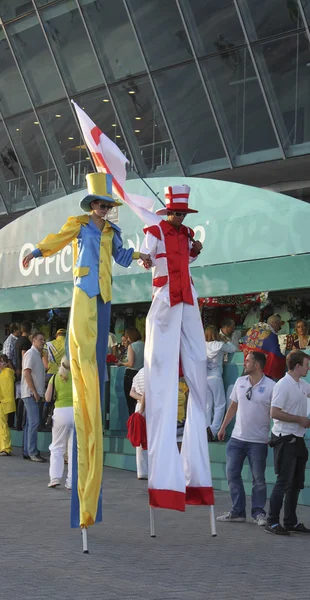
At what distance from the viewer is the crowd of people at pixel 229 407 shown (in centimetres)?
915

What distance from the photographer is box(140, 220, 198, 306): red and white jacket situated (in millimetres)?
8555

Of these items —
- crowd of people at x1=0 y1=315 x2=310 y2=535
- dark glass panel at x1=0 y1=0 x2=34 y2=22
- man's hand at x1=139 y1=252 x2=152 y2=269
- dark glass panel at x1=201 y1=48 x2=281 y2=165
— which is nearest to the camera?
man's hand at x1=139 y1=252 x2=152 y2=269

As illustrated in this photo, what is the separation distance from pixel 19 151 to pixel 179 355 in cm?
1794

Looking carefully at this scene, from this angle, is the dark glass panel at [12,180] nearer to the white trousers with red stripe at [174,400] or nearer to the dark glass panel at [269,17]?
the dark glass panel at [269,17]

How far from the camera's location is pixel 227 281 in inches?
545

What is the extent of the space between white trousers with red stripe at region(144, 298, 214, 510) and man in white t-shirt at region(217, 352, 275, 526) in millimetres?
1259

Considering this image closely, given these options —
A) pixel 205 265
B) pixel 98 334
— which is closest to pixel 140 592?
pixel 98 334

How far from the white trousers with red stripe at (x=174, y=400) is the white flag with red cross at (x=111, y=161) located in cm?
86

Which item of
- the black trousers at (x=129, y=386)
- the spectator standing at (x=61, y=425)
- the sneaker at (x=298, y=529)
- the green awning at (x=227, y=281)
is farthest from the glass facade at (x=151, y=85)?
the sneaker at (x=298, y=529)

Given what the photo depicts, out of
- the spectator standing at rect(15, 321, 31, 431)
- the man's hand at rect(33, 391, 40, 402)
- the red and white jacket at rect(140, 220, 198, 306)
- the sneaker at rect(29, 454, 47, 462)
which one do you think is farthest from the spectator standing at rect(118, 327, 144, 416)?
the red and white jacket at rect(140, 220, 198, 306)

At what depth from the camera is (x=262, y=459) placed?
971cm

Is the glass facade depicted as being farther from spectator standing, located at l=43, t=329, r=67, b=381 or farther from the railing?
spectator standing, located at l=43, t=329, r=67, b=381

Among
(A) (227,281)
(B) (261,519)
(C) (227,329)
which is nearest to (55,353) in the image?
(C) (227,329)

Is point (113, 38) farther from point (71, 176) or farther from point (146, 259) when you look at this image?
point (146, 259)
